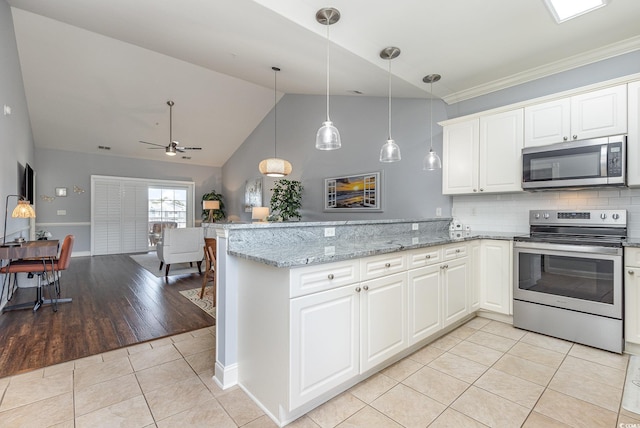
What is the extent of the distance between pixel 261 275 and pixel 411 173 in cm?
315

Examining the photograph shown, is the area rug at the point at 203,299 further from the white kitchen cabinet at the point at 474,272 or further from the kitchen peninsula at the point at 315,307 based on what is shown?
the white kitchen cabinet at the point at 474,272

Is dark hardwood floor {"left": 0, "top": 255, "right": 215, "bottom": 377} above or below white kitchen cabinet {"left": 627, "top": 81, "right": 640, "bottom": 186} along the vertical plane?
below

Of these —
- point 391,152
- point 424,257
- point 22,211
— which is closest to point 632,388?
point 424,257

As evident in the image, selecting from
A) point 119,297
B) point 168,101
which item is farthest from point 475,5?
point 168,101

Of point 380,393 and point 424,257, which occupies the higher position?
point 424,257

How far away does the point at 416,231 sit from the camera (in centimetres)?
338

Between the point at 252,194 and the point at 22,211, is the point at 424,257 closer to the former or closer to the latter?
the point at 22,211

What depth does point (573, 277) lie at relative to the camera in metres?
2.62

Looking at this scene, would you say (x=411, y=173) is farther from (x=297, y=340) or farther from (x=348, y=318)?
(x=297, y=340)

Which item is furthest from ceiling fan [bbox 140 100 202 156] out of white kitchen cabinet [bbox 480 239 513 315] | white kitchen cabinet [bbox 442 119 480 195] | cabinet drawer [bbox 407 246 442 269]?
white kitchen cabinet [bbox 480 239 513 315]

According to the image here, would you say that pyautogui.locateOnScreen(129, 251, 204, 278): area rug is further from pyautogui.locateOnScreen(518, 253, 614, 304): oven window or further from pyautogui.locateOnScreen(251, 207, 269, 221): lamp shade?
pyautogui.locateOnScreen(518, 253, 614, 304): oven window

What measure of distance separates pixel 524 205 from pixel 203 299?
3.97 meters

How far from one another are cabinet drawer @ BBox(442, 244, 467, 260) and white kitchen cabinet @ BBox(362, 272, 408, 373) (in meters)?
0.67

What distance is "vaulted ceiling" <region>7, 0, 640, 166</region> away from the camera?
2.38m
